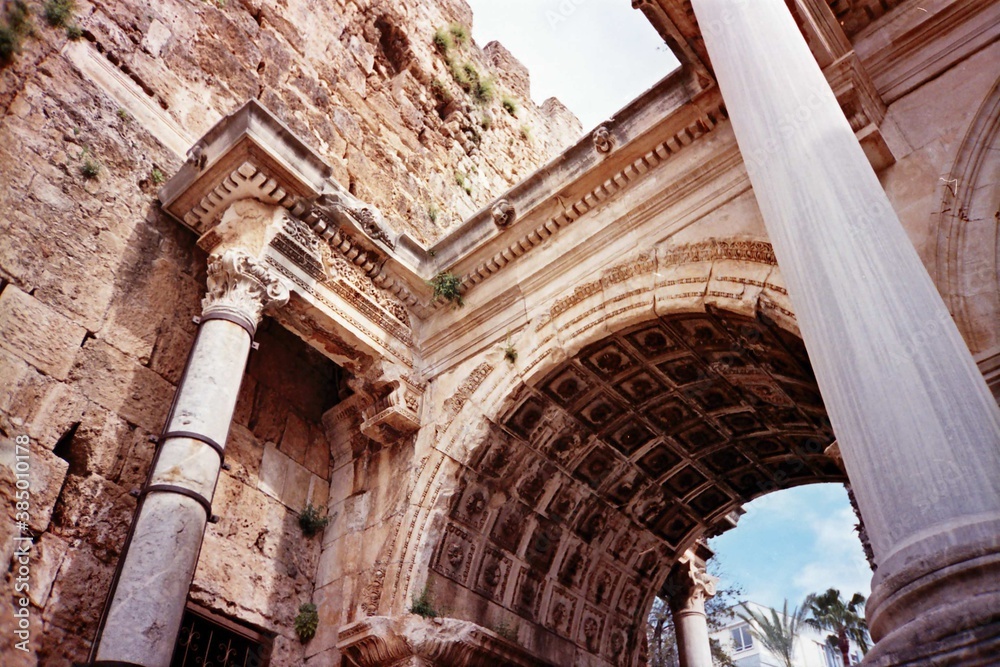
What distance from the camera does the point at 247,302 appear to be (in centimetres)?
680

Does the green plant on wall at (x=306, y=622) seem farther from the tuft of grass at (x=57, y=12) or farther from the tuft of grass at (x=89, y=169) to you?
the tuft of grass at (x=57, y=12)

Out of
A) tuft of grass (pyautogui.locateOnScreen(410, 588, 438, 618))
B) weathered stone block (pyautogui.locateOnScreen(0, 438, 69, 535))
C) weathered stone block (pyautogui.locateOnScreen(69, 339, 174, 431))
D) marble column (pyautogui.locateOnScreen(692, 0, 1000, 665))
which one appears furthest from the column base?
weathered stone block (pyautogui.locateOnScreen(69, 339, 174, 431))

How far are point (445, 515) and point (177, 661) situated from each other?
2.48 meters

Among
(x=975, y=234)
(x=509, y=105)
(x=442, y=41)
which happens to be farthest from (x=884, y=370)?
(x=509, y=105)

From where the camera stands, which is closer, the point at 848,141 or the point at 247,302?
the point at 848,141

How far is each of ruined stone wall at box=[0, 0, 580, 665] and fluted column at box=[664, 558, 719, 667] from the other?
17.6 feet

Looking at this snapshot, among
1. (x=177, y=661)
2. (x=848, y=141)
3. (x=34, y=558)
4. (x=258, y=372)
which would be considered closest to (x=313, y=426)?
(x=258, y=372)

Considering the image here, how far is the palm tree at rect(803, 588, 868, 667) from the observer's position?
2719 centimetres

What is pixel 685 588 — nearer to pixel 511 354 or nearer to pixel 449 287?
pixel 511 354

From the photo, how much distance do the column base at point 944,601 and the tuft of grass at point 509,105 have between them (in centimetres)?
1408

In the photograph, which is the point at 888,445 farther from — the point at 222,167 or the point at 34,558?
the point at 222,167

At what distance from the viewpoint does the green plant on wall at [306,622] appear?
24.4 feet

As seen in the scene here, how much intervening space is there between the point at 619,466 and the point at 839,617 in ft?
76.3

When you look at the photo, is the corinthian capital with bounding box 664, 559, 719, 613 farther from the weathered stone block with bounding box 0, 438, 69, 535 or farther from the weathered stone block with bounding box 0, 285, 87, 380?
the weathered stone block with bounding box 0, 285, 87, 380
